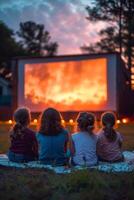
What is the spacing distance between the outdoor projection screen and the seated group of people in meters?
13.0

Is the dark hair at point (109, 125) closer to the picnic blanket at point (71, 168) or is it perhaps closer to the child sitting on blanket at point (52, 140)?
the picnic blanket at point (71, 168)

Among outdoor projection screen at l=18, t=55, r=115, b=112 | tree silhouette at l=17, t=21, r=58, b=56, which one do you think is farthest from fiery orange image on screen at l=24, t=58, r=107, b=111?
tree silhouette at l=17, t=21, r=58, b=56

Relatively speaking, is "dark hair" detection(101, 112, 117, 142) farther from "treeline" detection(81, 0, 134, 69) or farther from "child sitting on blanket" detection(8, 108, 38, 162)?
"treeline" detection(81, 0, 134, 69)

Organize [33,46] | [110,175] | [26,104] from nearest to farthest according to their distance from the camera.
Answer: [110,175] → [26,104] → [33,46]

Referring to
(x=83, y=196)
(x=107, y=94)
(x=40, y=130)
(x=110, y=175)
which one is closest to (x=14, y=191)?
(x=83, y=196)

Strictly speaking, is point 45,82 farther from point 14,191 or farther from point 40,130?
point 14,191

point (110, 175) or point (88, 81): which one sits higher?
point (88, 81)

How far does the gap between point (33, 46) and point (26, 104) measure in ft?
104

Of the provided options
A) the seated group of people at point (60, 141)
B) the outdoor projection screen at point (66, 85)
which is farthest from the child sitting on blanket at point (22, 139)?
the outdoor projection screen at point (66, 85)

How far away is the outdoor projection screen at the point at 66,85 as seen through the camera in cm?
1941

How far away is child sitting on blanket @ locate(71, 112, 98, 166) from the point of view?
5.84 metres

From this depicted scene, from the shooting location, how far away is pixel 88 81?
1970cm

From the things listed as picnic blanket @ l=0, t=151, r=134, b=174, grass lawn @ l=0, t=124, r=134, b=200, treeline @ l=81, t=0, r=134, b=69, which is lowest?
grass lawn @ l=0, t=124, r=134, b=200

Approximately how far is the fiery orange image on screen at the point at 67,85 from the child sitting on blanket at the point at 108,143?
13.0 m
